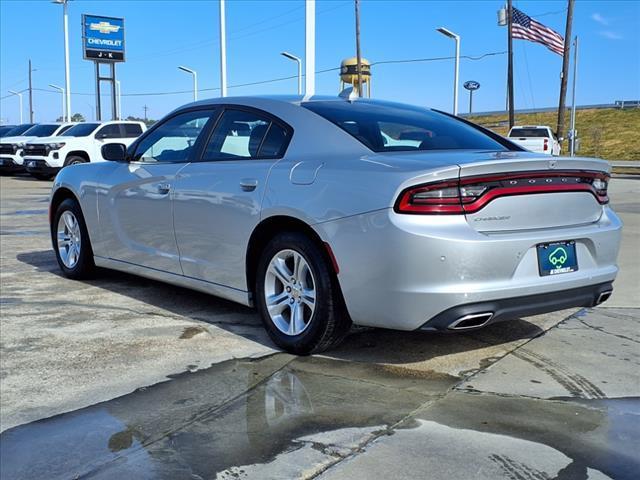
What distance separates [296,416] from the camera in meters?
3.32

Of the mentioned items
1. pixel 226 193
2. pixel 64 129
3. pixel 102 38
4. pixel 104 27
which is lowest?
pixel 226 193

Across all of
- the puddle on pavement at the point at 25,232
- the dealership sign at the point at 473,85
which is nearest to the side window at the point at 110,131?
the puddle on pavement at the point at 25,232

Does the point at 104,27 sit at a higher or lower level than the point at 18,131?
higher

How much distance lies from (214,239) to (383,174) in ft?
5.04

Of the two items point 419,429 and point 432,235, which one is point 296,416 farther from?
point 432,235

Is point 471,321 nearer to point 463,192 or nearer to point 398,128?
point 463,192

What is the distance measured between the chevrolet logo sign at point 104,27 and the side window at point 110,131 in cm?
1846

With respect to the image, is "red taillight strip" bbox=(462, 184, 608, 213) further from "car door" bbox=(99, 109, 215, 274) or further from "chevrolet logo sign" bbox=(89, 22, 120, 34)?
"chevrolet logo sign" bbox=(89, 22, 120, 34)

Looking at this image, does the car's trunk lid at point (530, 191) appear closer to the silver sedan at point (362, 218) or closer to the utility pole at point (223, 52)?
the silver sedan at point (362, 218)

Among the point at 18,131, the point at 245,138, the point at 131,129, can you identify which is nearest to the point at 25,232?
the point at 245,138

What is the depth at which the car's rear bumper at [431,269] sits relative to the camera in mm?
3496

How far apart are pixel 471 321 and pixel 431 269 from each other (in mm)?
367

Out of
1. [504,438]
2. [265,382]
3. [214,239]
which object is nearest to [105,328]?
[214,239]

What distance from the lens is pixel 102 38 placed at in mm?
36844
